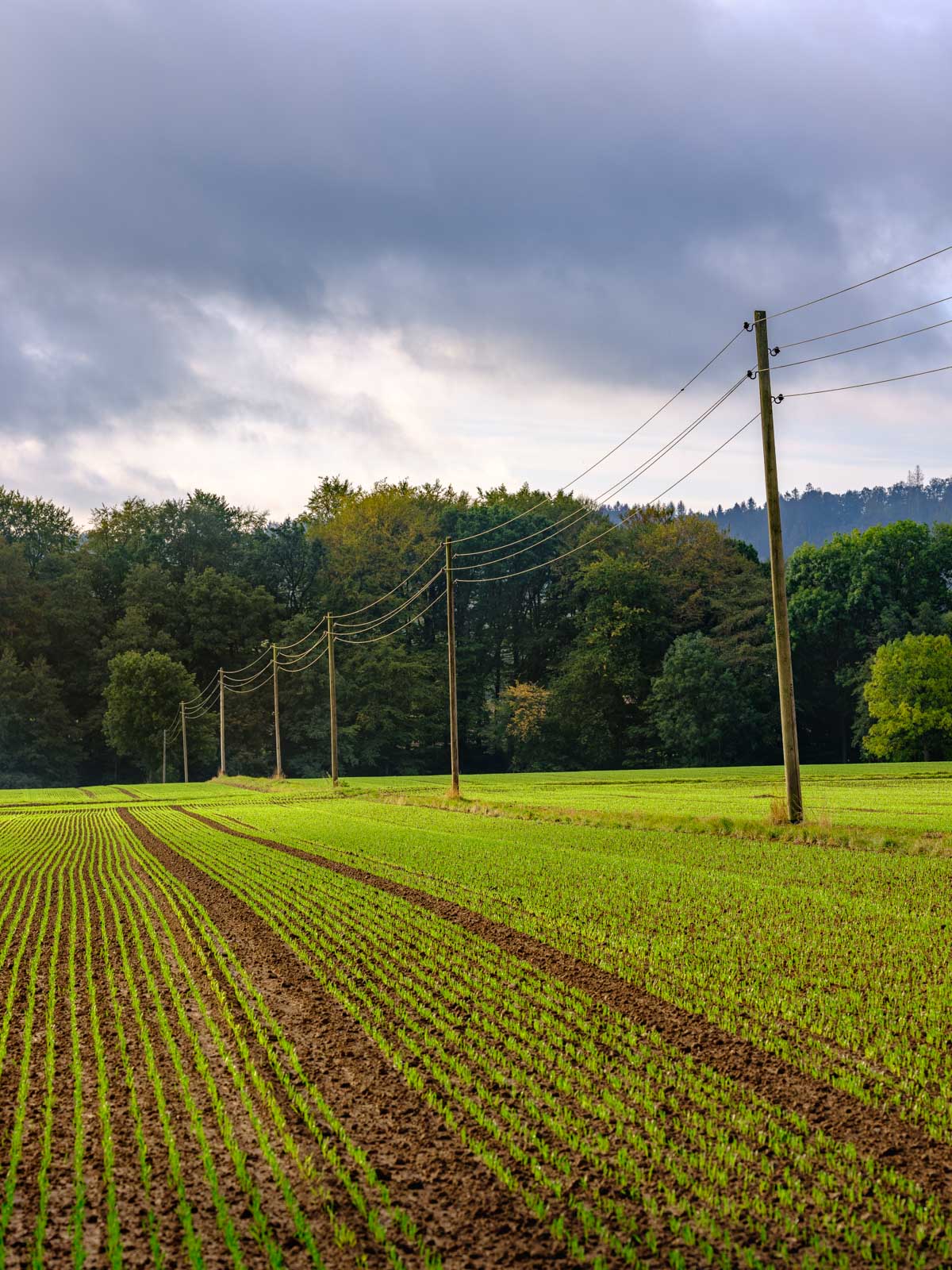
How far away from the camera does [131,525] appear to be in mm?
104312

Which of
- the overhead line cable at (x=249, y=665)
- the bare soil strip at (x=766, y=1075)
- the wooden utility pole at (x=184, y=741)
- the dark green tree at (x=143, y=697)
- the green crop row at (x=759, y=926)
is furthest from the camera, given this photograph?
the overhead line cable at (x=249, y=665)

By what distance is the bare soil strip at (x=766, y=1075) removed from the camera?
6.32 m

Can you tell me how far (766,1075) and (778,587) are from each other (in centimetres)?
1809

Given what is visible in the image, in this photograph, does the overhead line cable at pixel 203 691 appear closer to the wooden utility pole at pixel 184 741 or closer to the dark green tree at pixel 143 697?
the dark green tree at pixel 143 697

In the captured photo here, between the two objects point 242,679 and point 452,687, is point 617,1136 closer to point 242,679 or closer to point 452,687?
point 452,687

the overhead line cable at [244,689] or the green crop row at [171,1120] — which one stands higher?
the overhead line cable at [244,689]

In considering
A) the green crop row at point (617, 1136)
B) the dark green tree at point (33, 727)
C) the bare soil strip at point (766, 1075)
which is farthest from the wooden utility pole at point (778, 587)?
the dark green tree at point (33, 727)

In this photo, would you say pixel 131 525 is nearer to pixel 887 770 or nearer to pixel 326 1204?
pixel 887 770

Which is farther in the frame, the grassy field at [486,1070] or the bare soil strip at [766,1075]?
the bare soil strip at [766,1075]

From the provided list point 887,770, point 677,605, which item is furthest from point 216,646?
point 887,770

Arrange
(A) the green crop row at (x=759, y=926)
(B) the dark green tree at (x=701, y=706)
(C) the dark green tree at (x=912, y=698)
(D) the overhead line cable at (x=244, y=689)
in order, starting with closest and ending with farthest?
(A) the green crop row at (x=759, y=926) < (C) the dark green tree at (x=912, y=698) < (B) the dark green tree at (x=701, y=706) < (D) the overhead line cable at (x=244, y=689)

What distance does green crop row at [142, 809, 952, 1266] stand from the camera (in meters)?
5.43

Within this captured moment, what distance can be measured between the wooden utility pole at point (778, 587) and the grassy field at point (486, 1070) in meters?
5.70

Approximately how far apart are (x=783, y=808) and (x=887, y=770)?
29997mm
